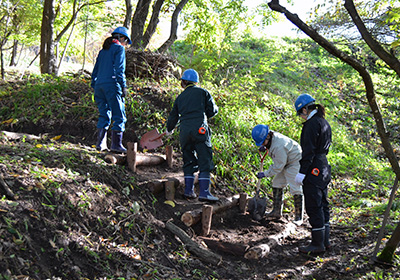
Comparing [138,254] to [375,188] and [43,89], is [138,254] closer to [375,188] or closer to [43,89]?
[43,89]

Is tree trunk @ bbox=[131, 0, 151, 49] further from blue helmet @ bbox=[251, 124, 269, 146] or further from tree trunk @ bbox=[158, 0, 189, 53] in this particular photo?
blue helmet @ bbox=[251, 124, 269, 146]

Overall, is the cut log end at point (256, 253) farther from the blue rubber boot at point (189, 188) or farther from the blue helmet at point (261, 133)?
the blue helmet at point (261, 133)

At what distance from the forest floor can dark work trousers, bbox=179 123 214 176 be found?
50 cm

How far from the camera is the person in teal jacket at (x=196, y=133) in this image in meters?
5.37

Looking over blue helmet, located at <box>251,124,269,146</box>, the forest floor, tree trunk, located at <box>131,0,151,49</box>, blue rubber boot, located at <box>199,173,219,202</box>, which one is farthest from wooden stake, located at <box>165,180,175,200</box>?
tree trunk, located at <box>131,0,151,49</box>

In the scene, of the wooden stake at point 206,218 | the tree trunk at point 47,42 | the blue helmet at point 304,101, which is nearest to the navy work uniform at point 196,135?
the wooden stake at point 206,218

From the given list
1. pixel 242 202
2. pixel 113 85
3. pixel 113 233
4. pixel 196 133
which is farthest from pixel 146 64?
pixel 113 233

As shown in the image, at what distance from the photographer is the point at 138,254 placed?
3.84 metres

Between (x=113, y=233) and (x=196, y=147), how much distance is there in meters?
2.04

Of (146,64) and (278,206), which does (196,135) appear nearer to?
(278,206)

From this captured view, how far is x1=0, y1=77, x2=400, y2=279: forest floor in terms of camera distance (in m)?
3.17

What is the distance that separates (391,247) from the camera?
4078 millimetres

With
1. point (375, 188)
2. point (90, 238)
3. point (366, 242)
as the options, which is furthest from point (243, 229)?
point (375, 188)

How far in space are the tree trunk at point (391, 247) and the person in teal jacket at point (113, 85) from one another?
4142 millimetres
